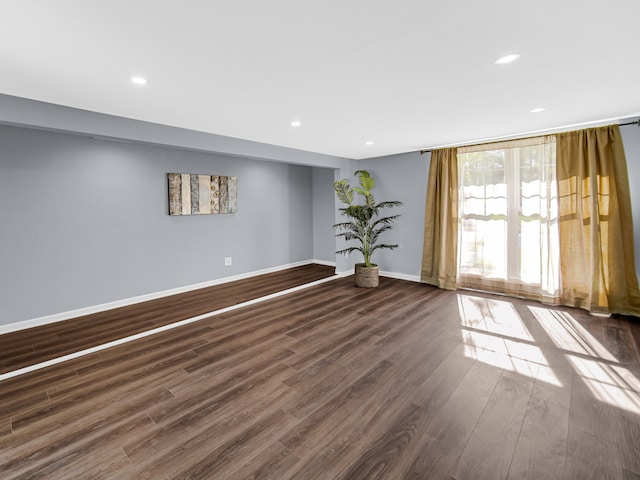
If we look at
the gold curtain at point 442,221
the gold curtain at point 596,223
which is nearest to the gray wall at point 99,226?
the gold curtain at point 442,221

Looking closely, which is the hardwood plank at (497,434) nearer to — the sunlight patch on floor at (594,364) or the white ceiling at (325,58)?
the sunlight patch on floor at (594,364)

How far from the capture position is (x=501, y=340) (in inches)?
125

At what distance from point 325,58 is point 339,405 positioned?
2331 mm

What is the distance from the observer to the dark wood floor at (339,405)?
1659 mm

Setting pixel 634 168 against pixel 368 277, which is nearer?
pixel 634 168

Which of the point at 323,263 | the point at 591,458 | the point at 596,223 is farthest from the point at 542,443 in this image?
the point at 323,263

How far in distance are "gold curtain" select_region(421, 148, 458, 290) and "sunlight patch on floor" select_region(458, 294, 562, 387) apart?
819 millimetres

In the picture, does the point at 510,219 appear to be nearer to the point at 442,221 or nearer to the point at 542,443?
the point at 442,221

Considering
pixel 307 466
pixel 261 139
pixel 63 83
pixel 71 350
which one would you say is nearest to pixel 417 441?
pixel 307 466

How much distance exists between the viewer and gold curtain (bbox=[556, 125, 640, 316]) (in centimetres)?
366

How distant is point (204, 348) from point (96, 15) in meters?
2.61

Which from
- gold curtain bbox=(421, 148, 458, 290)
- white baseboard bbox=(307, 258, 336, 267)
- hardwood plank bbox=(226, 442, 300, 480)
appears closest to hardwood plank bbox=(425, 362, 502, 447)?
hardwood plank bbox=(226, 442, 300, 480)

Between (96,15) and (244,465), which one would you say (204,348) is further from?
(96,15)

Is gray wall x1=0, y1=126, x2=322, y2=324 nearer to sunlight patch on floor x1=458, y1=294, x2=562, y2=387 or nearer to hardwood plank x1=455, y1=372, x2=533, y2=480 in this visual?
sunlight patch on floor x1=458, y1=294, x2=562, y2=387
